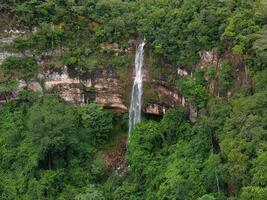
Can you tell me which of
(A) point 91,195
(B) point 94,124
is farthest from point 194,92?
(A) point 91,195

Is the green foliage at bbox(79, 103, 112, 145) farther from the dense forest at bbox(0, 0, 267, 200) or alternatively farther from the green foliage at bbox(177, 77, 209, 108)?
the green foliage at bbox(177, 77, 209, 108)

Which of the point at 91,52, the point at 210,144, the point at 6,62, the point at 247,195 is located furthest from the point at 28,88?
the point at 247,195

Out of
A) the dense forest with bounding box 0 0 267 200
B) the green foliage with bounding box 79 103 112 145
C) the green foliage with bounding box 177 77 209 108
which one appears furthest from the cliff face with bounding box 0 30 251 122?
the green foliage with bounding box 177 77 209 108

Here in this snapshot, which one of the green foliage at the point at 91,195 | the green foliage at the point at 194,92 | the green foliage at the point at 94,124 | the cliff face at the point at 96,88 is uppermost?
the cliff face at the point at 96,88

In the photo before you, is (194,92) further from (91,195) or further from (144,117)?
(91,195)

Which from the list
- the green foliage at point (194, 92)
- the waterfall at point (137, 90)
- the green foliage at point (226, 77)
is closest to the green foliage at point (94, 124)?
the waterfall at point (137, 90)

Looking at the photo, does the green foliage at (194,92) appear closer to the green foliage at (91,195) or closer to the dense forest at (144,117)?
the dense forest at (144,117)

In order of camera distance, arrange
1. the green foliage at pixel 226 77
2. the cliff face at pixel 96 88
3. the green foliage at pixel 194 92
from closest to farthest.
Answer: the green foliage at pixel 226 77
the green foliage at pixel 194 92
the cliff face at pixel 96 88
